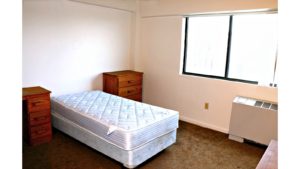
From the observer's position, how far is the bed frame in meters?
2.40

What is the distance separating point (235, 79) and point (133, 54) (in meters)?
2.10

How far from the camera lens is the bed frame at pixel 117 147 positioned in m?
2.40

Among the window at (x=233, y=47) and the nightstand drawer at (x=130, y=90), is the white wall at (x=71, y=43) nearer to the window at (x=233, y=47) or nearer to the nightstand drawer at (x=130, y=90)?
the nightstand drawer at (x=130, y=90)

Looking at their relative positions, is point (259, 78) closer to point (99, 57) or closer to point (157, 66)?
point (157, 66)

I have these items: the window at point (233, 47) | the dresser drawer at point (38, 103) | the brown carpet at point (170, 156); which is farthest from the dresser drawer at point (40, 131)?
the window at point (233, 47)

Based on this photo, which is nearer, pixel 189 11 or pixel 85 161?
pixel 85 161

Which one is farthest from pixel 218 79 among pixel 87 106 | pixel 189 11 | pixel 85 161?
pixel 85 161

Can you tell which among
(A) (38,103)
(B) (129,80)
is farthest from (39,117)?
(B) (129,80)

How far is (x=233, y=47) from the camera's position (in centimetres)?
359

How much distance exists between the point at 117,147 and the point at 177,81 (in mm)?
2052

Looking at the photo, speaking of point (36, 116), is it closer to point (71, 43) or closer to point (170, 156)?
point (71, 43)

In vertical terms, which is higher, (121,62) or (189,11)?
(189,11)

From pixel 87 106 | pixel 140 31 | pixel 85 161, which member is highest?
pixel 140 31

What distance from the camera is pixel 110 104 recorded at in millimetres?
3225
